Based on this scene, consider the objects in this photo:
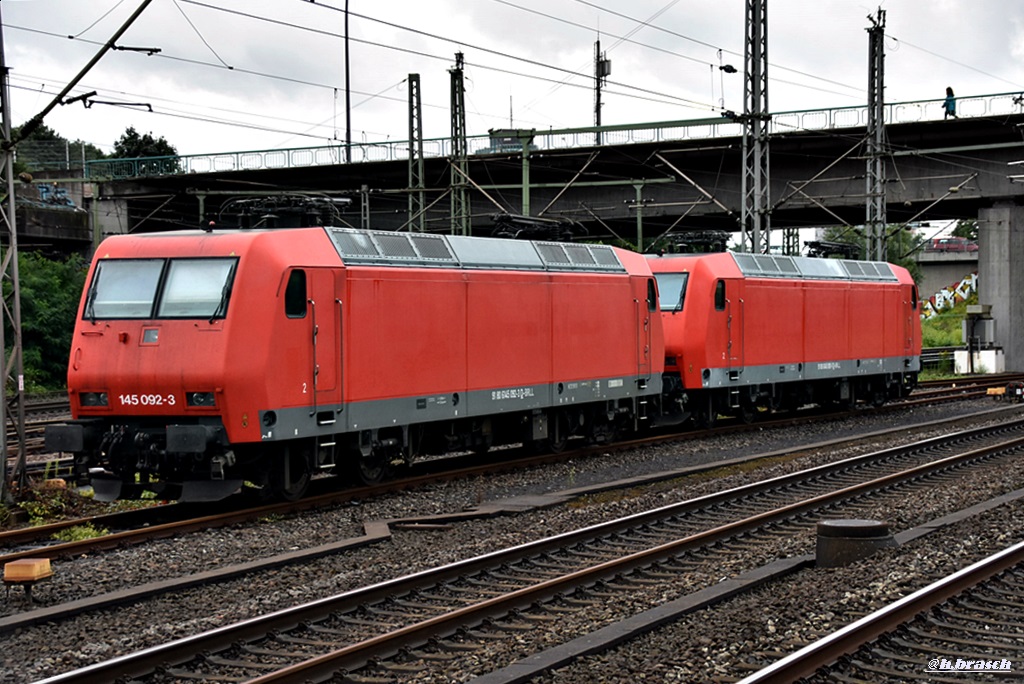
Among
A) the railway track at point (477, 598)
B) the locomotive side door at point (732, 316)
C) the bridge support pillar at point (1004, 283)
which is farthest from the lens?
the bridge support pillar at point (1004, 283)

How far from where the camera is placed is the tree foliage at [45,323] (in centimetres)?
3806

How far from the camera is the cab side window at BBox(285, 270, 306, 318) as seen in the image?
1465 centimetres

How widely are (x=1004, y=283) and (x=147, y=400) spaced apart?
129ft

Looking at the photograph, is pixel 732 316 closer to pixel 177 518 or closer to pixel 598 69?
pixel 177 518

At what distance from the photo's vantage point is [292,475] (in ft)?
50.9

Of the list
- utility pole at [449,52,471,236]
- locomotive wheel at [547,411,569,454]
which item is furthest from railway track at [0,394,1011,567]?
utility pole at [449,52,471,236]

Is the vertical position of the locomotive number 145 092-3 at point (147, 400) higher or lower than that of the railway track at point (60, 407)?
higher

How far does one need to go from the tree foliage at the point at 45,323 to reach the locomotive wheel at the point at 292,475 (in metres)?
24.3

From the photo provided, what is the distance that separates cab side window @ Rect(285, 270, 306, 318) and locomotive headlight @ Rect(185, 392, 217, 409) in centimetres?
131

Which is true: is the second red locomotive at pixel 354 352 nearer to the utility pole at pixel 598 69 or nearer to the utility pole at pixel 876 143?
the utility pole at pixel 876 143

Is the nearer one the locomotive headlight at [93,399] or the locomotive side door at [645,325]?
the locomotive headlight at [93,399]

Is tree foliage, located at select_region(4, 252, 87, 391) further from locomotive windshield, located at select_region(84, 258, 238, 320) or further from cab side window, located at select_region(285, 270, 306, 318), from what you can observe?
cab side window, located at select_region(285, 270, 306, 318)

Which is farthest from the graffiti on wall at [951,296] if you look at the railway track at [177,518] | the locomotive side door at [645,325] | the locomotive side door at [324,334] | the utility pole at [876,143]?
the locomotive side door at [324,334]

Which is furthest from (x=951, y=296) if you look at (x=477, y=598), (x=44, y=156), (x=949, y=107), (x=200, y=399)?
(x=477, y=598)
